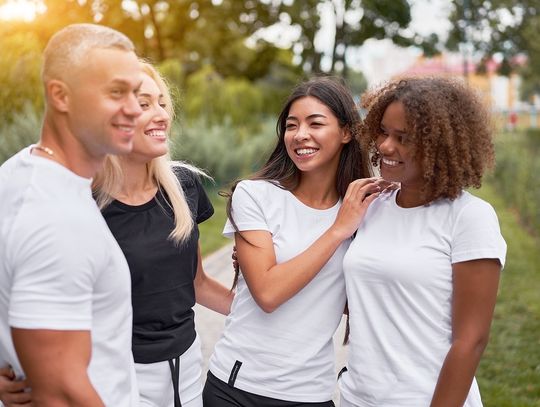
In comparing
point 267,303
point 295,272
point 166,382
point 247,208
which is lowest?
point 166,382

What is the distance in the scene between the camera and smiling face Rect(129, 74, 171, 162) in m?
2.49

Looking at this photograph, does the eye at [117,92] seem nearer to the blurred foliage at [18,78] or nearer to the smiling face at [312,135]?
the smiling face at [312,135]

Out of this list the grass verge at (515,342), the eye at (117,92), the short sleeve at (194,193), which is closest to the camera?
the eye at (117,92)

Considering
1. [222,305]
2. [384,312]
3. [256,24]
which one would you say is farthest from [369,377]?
[256,24]

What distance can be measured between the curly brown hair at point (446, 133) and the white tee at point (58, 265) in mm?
1021

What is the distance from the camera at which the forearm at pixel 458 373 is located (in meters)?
2.17

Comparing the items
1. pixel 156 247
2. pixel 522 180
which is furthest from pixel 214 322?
pixel 522 180

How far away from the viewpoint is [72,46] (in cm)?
162

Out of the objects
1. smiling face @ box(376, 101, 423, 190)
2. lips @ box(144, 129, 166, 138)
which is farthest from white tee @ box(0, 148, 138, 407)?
smiling face @ box(376, 101, 423, 190)

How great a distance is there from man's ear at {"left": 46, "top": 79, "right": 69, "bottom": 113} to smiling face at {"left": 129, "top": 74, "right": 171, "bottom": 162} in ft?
2.73

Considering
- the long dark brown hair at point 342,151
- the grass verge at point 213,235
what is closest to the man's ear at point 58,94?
the long dark brown hair at point 342,151

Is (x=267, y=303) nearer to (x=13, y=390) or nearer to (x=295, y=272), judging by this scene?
(x=295, y=272)

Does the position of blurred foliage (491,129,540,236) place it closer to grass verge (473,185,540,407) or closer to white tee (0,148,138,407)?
grass verge (473,185,540,407)

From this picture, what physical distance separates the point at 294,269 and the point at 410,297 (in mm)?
425
